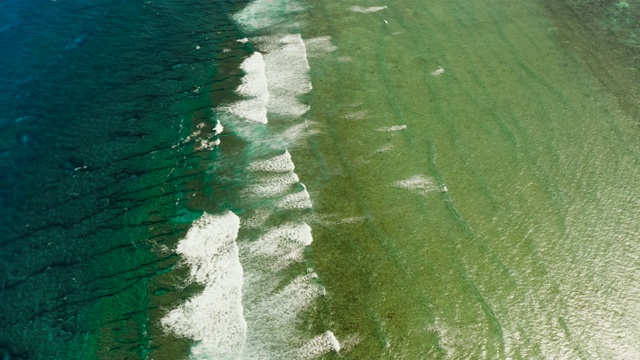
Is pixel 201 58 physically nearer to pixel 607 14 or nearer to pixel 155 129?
pixel 155 129

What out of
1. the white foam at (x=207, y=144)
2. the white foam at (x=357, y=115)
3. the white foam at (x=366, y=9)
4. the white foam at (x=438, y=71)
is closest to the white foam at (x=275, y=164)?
the white foam at (x=207, y=144)

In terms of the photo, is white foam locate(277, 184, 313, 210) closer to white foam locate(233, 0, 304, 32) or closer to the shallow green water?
the shallow green water

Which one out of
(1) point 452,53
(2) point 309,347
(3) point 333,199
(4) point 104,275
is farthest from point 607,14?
(4) point 104,275

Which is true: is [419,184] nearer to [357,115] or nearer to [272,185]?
[357,115]

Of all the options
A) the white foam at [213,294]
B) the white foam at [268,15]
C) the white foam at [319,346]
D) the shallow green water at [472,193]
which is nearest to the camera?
the white foam at [319,346]

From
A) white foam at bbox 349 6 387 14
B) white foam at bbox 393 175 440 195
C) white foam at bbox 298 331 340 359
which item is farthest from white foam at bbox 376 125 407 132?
white foam at bbox 349 6 387 14

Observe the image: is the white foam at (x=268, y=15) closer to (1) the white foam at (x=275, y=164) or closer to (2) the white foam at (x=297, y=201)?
(1) the white foam at (x=275, y=164)
